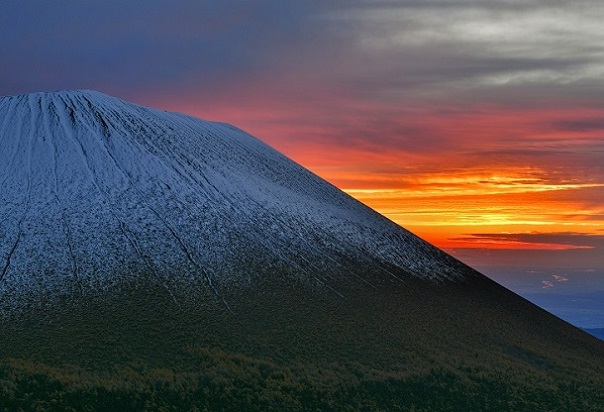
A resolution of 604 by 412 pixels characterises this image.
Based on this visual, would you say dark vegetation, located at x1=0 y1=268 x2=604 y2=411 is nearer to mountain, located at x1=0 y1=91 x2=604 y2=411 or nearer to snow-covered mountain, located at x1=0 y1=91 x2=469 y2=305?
mountain, located at x1=0 y1=91 x2=604 y2=411

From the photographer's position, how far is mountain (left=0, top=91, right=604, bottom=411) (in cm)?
5466

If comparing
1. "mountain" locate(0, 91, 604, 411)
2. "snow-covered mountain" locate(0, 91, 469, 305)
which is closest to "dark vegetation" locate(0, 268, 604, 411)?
"mountain" locate(0, 91, 604, 411)

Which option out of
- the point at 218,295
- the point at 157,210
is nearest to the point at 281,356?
the point at 218,295

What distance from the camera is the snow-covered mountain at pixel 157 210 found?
250 ft

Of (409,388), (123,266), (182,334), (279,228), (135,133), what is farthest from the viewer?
(135,133)

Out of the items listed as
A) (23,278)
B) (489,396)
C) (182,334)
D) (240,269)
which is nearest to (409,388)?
(489,396)

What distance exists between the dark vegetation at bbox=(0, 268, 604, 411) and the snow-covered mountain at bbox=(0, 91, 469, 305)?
4.84 metres

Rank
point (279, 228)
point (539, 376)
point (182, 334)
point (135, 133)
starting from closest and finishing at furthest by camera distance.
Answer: point (182, 334)
point (539, 376)
point (279, 228)
point (135, 133)

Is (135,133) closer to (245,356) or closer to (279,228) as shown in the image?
(279,228)

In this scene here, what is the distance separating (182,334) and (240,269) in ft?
56.7

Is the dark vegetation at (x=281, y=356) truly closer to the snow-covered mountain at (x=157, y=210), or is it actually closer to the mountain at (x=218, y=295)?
the mountain at (x=218, y=295)

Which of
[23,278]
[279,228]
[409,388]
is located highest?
[279,228]

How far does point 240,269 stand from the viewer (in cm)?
7944

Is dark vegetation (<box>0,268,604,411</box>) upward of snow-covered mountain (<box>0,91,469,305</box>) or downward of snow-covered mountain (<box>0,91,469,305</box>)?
downward
